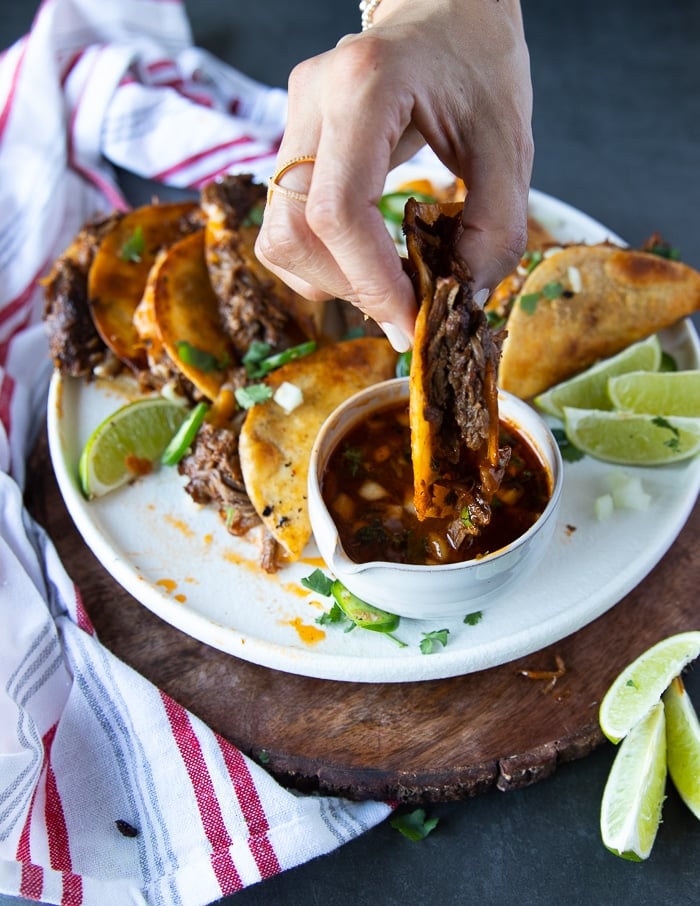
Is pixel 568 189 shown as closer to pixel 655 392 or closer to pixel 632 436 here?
pixel 655 392

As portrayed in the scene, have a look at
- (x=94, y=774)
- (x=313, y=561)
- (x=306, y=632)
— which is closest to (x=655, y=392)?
(x=313, y=561)

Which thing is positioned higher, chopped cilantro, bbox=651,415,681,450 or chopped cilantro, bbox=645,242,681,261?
chopped cilantro, bbox=645,242,681,261

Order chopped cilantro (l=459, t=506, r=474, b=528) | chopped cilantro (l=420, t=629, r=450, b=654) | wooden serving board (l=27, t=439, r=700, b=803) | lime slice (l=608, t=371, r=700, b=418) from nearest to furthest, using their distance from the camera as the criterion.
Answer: chopped cilantro (l=459, t=506, r=474, b=528)
wooden serving board (l=27, t=439, r=700, b=803)
chopped cilantro (l=420, t=629, r=450, b=654)
lime slice (l=608, t=371, r=700, b=418)

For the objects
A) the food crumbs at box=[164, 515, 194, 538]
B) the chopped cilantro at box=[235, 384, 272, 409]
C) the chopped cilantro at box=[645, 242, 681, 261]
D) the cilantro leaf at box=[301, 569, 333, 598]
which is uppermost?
the chopped cilantro at box=[235, 384, 272, 409]

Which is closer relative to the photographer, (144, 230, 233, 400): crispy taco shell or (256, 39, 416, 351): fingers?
(256, 39, 416, 351): fingers

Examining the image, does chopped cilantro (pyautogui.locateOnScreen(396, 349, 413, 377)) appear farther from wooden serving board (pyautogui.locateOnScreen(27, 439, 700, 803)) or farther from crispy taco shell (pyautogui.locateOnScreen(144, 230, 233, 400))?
wooden serving board (pyautogui.locateOnScreen(27, 439, 700, 803))

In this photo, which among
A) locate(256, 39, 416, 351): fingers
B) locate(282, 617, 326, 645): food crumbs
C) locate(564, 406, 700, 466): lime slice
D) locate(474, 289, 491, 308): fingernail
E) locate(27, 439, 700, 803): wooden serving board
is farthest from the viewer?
locate(564, 406, 700, 466): lime slice

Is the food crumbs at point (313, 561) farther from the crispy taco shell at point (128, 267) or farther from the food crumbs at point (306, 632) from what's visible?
the crispy taco shell at point (128, 267)

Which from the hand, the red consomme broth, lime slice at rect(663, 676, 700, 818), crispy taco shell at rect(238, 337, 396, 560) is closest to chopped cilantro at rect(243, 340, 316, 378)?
crispy taco shell at rect(238, 337, 396, 560)
